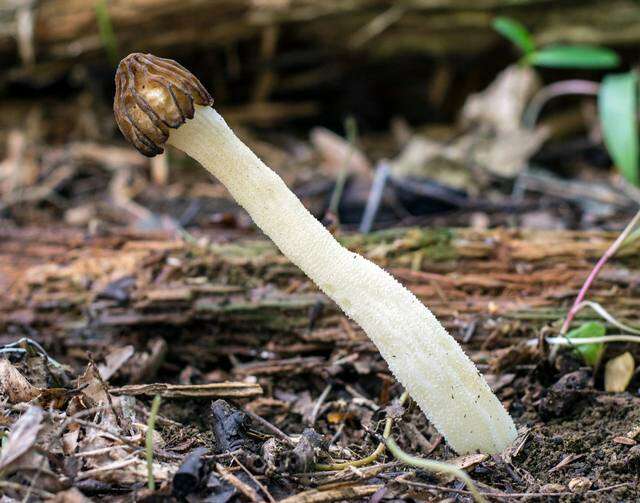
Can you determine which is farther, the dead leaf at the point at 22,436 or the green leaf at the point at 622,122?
the green leaf at the point at 622,122

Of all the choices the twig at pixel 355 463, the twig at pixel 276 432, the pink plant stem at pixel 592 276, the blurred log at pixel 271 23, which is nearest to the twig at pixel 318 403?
the twig at pixel 276 432

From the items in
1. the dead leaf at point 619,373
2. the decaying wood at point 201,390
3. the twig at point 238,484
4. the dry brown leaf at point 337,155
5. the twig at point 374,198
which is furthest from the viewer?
the dry brown leaf at point 337,155

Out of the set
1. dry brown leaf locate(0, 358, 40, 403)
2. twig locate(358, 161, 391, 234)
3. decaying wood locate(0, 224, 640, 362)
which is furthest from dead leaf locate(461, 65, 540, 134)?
dry brown leaf locate(0, 358, 40, 403)

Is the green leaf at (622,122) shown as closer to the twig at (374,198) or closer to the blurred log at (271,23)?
the blurred log at (271,23)

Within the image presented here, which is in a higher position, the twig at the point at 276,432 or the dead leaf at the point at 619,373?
the twig at the point at 276,432

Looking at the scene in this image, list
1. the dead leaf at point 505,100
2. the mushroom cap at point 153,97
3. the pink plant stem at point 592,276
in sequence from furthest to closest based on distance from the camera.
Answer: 1. the dead leaf at point 505,100
2. the pink plant stem at point 592,276
3. the mushroom cap at point 153,97

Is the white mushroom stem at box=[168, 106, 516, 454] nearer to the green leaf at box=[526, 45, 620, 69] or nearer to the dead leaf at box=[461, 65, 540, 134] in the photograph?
the green leaf at box=[526, 45, 620, 69]

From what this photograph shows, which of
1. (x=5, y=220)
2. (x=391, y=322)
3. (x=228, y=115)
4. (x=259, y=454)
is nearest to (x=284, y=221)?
(x=391, y=322)

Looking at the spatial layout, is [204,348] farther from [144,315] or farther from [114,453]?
[114,453]
